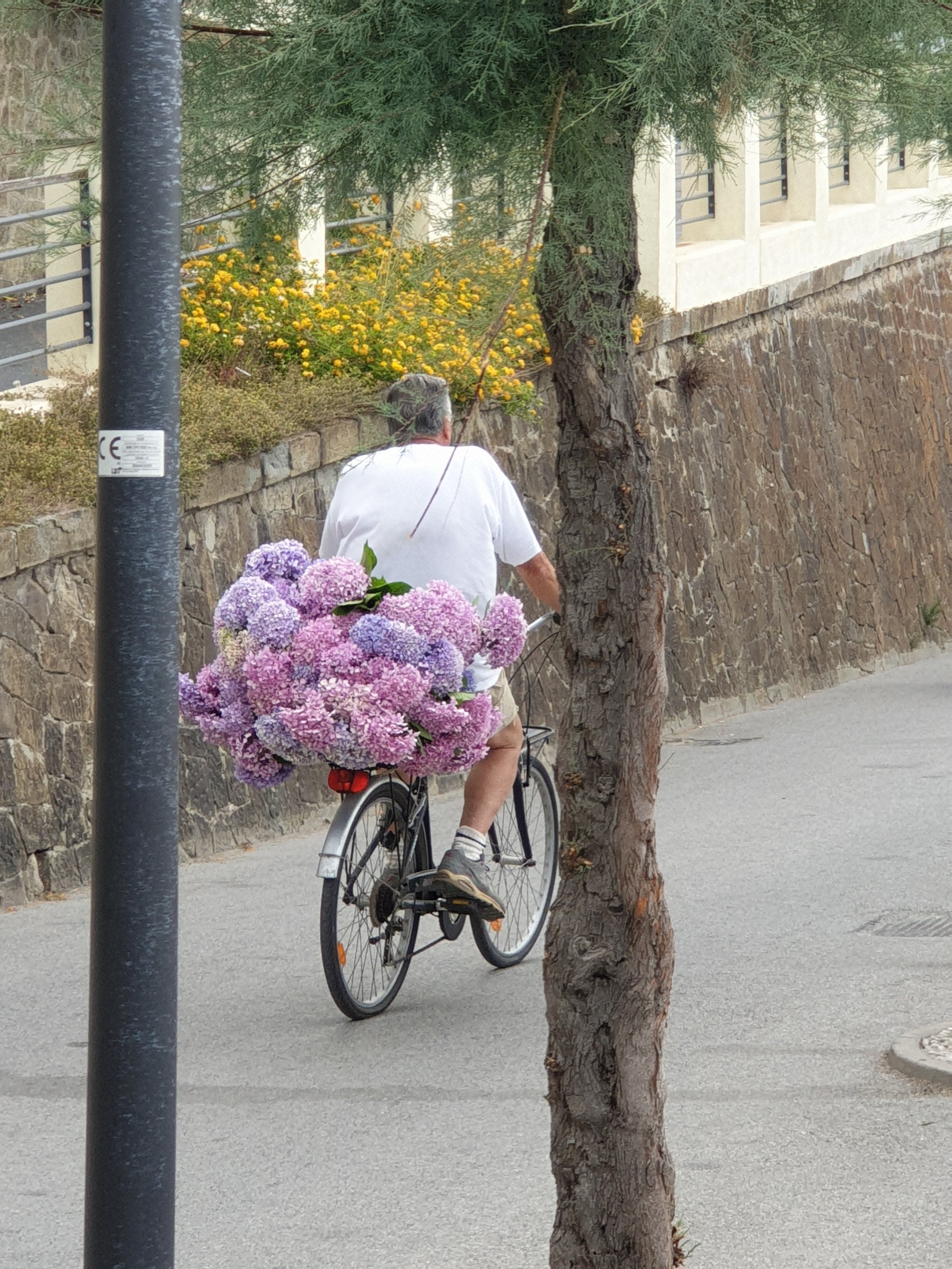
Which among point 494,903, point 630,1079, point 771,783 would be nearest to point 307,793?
point 771,783

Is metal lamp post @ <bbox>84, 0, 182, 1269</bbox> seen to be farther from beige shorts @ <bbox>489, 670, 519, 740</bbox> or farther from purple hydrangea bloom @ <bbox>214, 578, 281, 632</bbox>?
beige shorts @ <bbox>489, 670, 519, 740</bbox>

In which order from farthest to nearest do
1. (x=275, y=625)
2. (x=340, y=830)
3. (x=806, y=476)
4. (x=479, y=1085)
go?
(x=806, y=476) < (x=340, y=830) < (x=275, y=625) < (x=479, y=1085)

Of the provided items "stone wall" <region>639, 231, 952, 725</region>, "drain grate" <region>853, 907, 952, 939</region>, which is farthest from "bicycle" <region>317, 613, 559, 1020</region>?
"stone wall" <region>639, 231, 952, 725</region>

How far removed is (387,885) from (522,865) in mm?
858

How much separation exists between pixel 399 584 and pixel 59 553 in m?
3.38

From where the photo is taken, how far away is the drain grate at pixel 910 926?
7.46 m

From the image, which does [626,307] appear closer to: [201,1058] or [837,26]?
[837,26]

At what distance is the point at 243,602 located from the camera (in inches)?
239

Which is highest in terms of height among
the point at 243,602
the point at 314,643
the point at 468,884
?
the point at 243,602

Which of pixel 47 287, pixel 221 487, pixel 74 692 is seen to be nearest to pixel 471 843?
pixel 74 692

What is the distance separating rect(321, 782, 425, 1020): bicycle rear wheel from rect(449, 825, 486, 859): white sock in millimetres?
150

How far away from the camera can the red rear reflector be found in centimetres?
621

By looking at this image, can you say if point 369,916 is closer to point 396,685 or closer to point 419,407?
point 396,685

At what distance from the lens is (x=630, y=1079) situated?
3.50 metres
